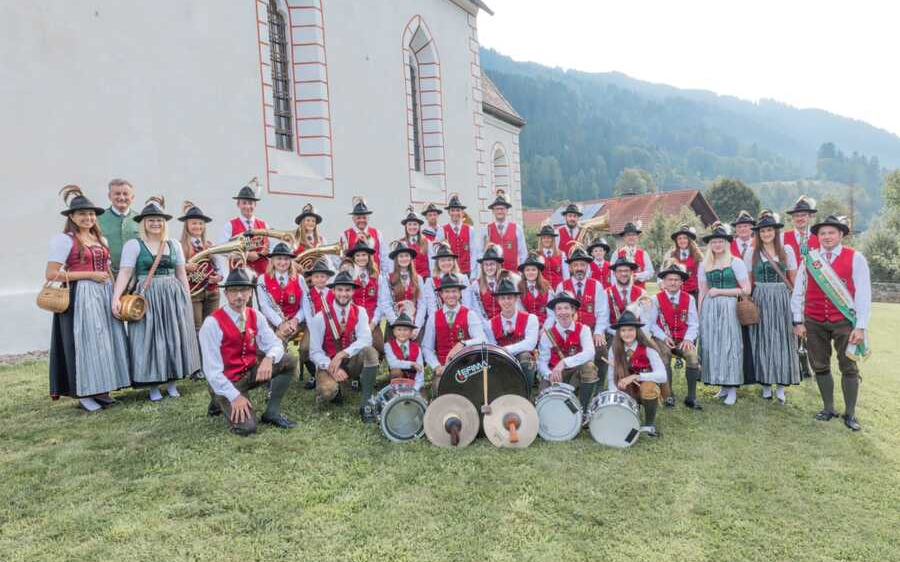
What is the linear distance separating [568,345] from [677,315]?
57.0 inches

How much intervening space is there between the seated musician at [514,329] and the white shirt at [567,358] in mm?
114

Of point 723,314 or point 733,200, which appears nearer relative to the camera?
point 723,314

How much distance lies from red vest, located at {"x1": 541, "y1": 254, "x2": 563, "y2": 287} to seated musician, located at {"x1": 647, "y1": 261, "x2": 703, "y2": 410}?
1.58m

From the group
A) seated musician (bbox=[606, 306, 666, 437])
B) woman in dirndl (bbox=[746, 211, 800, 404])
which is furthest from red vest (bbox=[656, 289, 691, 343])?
seated musician (bbox=[606, 306, 666, 437])

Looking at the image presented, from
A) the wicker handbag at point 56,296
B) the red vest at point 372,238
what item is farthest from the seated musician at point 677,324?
the wicker handbag at point 56,296

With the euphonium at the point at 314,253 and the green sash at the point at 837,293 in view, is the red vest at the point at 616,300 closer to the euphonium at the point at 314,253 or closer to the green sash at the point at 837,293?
the green sash at the point at 837,293

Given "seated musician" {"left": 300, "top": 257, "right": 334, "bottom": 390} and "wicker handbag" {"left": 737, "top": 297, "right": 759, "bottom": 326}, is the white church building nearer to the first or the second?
"seated musician" {"left": 300, "top": 257, "right": 334, "bottom": 390}

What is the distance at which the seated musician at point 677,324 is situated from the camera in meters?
6.14

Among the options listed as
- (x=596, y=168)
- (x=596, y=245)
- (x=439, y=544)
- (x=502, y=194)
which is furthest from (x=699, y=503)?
(x=596, y=168)

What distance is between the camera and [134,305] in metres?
5.61

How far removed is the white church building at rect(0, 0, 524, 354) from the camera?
771 centimetres

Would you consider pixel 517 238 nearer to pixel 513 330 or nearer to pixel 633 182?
pixel 513 330

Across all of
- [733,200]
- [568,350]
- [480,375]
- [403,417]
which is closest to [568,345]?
[568,350]

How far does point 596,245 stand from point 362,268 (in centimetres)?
307
